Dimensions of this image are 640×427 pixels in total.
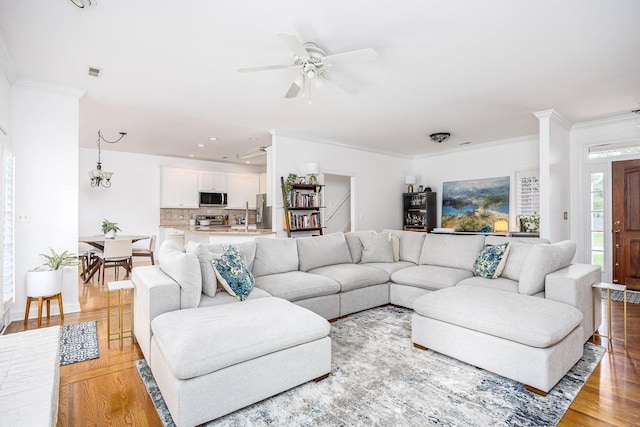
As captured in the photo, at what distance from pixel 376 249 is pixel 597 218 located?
3776 mm

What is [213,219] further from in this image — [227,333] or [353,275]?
[227,333]

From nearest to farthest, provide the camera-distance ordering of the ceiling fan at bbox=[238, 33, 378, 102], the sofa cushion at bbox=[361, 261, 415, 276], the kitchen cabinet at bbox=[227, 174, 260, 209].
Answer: the ceiling fan at bbox=[238, 33, 378, 102]
the sofa cushion at bbox=[361, 261, 415, 276]
the kitchen cabinet at bbox=[227, 174, 260, 209]

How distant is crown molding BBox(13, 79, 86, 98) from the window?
7362mm

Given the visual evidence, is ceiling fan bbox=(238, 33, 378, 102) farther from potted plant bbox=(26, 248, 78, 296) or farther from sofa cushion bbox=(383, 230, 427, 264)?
potted plant bbox=(26, 248, 78, 296)

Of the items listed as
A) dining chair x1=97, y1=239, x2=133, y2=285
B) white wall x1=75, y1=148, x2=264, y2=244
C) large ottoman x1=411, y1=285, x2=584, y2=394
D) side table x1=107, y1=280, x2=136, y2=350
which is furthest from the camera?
white wall x1=75, y1=148, x2=264, y2=244

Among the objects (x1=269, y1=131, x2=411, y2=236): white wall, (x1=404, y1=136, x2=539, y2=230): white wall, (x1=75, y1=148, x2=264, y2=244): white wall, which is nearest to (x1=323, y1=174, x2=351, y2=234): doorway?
(x1=269, y1=131, x2=411, y2=236): white wall

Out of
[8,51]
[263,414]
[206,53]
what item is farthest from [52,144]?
[263,414]

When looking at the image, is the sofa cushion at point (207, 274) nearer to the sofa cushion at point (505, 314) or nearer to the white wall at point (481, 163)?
the sofa cushion at point (505, 314)

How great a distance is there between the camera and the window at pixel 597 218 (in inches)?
205

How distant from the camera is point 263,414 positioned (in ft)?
6.22

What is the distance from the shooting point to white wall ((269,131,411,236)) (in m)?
5.66

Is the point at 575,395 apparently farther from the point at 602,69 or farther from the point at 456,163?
the point at 456,163

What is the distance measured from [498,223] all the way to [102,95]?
6869 mm

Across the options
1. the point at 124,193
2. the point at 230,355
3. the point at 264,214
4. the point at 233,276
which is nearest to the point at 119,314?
the point at 233,276
